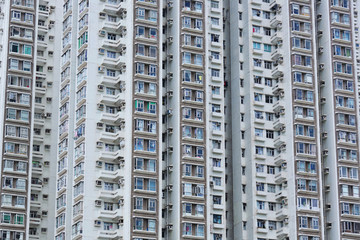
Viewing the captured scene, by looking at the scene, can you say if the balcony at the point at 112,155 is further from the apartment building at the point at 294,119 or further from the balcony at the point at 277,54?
the balcony at the point at 277,54

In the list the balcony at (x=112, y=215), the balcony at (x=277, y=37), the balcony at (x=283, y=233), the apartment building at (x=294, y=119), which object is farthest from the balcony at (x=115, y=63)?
the balcony at (x=283, y=233)

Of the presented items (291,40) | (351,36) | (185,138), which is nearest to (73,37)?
(185,138)

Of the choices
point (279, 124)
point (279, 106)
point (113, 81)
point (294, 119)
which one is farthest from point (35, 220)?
point (294, 119)

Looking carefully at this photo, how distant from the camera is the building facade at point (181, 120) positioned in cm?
10319

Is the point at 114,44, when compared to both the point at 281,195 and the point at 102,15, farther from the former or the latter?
the point at 281,195

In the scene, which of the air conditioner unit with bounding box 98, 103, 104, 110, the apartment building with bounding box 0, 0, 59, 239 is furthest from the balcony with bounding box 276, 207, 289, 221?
the apartment building with bounding box 0, 0, 59, 239

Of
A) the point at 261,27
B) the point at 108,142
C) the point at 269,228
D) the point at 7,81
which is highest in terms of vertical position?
the point at 261,27

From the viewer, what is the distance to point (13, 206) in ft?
347

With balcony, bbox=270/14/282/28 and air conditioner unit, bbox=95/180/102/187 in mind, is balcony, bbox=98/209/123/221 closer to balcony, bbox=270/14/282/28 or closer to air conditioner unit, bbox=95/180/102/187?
air conditioner unit, bbox=95/180/102/187

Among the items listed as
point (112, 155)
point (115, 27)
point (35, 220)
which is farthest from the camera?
point (35, 220)

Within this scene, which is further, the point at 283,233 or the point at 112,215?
the point at 283,233

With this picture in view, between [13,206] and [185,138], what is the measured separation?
1838 centimetres

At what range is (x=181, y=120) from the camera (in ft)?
349

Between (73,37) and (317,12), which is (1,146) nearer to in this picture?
(73,37)
